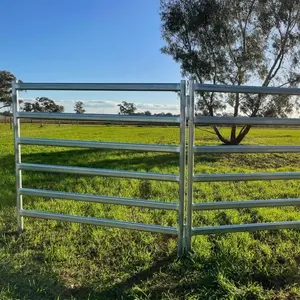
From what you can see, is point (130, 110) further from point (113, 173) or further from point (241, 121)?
point (241, 121)

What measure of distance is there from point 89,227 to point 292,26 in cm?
1061

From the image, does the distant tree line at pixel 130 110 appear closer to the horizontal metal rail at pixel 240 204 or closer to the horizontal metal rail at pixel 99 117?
the horizontal metal rail at pixel 99 117

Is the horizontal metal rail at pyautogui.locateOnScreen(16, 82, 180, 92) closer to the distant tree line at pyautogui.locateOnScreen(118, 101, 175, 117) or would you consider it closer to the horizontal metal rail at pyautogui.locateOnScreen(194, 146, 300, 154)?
the distant tree line at pyautogui.locateOnScreen(118, 101, 175, 117)

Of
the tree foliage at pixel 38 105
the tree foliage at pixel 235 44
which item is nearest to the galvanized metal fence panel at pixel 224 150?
the tree foliage at pixel 38 105

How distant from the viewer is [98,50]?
10477 millimetres

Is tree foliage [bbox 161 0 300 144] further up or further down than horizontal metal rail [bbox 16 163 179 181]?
further up

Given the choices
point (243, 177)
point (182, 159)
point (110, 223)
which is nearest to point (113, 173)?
point (110, 223)

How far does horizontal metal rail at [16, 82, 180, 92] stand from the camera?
2367 millimetres

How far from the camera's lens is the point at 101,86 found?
8.21 ft

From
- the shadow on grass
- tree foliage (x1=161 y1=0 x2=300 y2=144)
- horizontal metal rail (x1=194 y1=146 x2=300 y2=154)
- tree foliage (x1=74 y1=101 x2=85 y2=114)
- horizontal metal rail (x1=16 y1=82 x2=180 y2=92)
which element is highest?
tree foliage (x1=161 y1=0 x2=300 y2=144)

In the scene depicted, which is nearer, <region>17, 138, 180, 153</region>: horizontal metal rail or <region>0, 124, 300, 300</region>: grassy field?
<region>0, 124, 300, 300</region>: grassy field

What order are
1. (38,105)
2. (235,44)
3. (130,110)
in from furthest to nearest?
(235,44) → (38,105) → (130,110)

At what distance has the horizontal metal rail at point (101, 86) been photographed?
7.77ft

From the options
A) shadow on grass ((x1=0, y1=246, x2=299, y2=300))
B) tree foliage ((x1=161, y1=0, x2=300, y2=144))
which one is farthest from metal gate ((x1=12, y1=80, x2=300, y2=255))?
tree foliage ((x1=161, y1=0, x2=300, y2=144))
